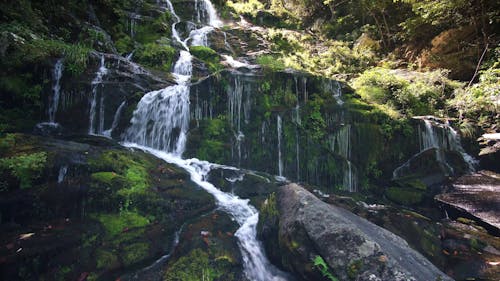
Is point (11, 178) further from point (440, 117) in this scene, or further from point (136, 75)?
point (440, 117)

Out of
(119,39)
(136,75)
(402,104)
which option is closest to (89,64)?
(136,75)

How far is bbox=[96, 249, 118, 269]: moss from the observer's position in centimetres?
402

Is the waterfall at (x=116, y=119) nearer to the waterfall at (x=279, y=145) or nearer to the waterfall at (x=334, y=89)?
the waterfall at (x=279, y=145)

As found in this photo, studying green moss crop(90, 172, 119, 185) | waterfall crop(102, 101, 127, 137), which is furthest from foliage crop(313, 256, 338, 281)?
waterfall crop(102, 101, 127, 137)

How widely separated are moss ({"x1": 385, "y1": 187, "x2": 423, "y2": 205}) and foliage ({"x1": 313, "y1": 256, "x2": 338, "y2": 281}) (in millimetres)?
5598

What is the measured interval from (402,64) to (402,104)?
4.97 metres

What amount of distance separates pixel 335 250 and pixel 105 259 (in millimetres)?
3351

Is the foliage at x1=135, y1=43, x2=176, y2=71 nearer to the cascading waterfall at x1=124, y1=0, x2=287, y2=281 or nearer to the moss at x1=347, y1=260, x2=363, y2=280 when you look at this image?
the cascading waterfall at x1=124, y1=0, x2=287, y2=281

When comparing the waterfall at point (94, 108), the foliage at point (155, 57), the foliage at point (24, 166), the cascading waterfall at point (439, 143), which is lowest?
the foliage at point (24, 166)

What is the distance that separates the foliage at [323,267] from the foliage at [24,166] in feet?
16.3

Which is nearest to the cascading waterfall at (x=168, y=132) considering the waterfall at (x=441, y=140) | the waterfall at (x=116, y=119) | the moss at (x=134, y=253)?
the waterfall at (x=116, y=119)

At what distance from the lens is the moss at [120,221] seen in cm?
466

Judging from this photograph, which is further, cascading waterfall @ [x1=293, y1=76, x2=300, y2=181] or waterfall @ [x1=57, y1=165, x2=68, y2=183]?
cascading waterfall @ [x1=293, y1=76, x2=300, y2=181]

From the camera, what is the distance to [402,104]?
11.0m
